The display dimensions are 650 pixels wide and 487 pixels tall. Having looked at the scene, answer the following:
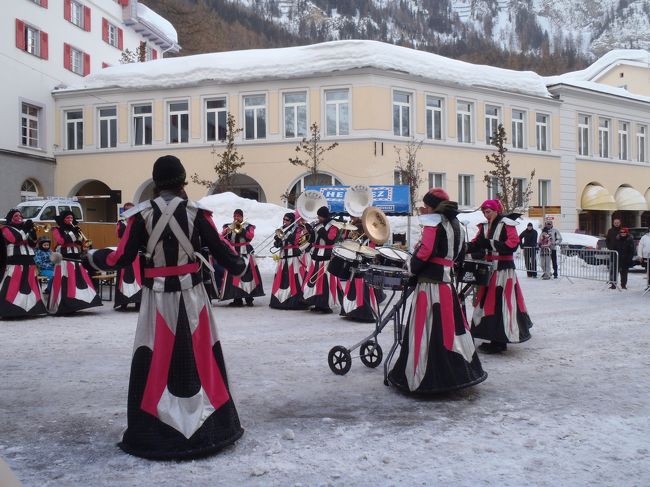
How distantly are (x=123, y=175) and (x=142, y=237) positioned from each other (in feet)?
84.1

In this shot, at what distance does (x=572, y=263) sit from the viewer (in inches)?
794

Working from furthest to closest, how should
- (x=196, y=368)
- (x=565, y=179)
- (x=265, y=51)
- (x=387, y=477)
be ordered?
(x=565, y=179)
(x=265, y=51)
(x=196, y=368)
(x=387, y=477)

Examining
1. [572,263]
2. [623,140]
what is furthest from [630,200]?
[572,263]

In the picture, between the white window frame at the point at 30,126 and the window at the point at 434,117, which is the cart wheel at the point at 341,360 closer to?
the window at the point at 434,117

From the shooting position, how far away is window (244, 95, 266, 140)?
90.6 feet

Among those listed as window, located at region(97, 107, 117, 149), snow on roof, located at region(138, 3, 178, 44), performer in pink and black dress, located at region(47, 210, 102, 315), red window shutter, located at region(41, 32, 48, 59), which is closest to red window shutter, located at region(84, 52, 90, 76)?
red window shutter, located at region(41, 32, 48, 59)

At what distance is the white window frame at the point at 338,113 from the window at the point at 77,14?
48.5 ft

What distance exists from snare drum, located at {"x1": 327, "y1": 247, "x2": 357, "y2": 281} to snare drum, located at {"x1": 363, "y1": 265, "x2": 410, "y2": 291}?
60 centimetres

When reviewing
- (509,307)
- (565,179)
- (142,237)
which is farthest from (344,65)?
(142,237)

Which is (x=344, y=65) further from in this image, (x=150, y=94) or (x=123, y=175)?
(x=123, y=175)

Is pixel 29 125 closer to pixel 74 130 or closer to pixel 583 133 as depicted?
pixel 74 130

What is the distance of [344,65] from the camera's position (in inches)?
1032

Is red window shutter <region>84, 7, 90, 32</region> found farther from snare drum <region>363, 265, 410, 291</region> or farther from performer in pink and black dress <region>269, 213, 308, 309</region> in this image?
snare drum <region>363, 265, 410, 291</region>

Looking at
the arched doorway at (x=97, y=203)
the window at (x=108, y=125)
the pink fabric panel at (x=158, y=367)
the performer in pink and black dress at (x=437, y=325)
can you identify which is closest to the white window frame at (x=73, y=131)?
the window at (x=108, y=125)
